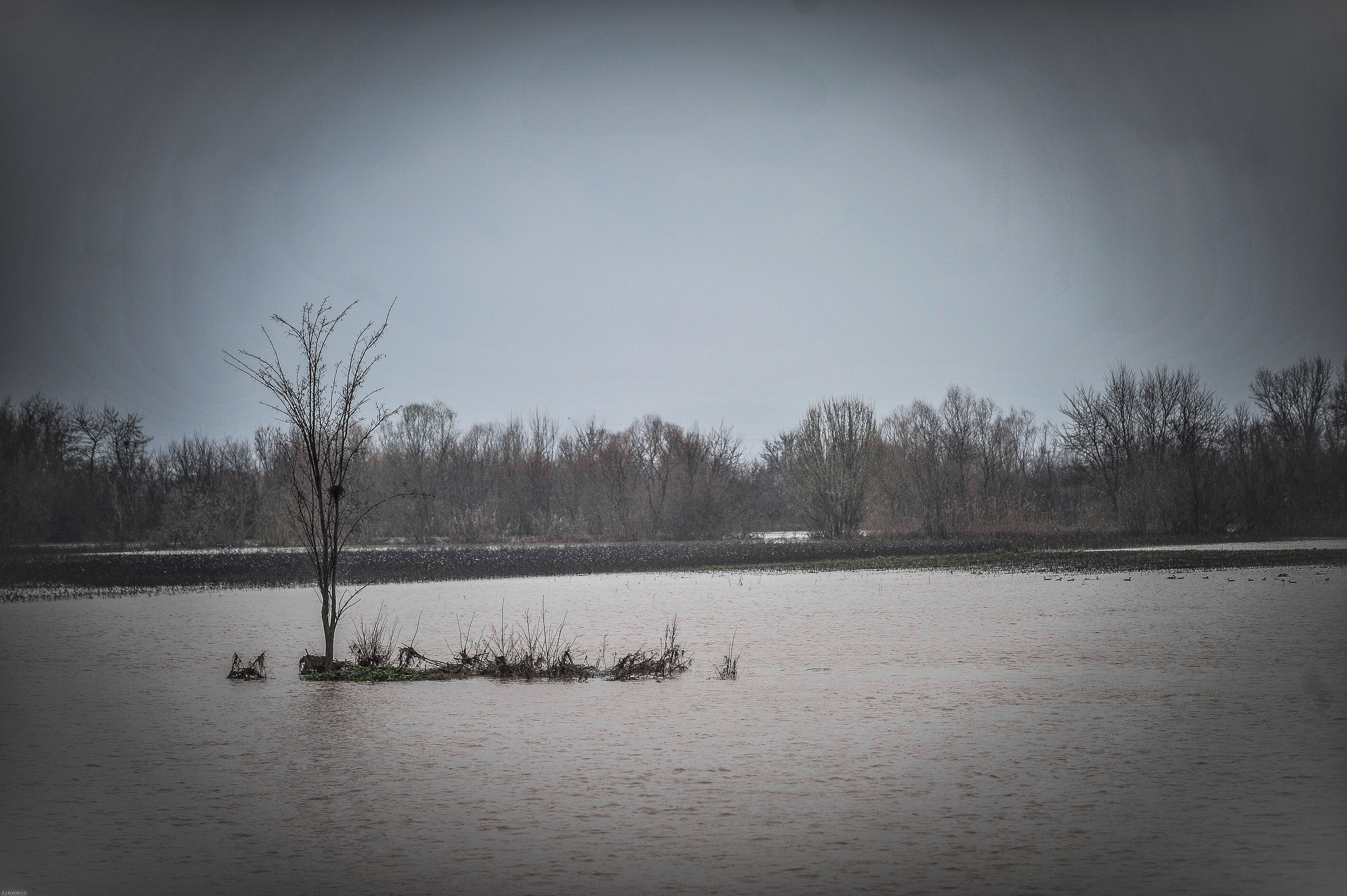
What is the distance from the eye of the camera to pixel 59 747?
8219mm

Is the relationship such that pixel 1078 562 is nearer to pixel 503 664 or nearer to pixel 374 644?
pixel 503 664

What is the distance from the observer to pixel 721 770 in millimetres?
7305

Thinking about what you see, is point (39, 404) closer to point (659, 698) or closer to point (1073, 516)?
point (659, 698)

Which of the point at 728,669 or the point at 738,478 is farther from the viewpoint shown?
the point at 738,478

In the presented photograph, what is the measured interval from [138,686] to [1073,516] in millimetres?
46763

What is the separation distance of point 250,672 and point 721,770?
665cm

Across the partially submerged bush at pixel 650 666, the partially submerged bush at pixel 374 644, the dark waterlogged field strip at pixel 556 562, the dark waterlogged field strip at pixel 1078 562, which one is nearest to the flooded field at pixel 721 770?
the partially submerged bush at pixel 650 666

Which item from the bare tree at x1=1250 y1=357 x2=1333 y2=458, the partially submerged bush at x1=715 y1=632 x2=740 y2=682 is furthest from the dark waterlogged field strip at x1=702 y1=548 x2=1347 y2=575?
the partially submerged bush at x1=715 y1=632 x2=740 y2=682

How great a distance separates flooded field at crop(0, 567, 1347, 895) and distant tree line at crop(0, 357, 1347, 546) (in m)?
26.9

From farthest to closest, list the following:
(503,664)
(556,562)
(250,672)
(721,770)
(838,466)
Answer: (838,466) < (556,562) < (503,664) < (250,672) < (721,770)

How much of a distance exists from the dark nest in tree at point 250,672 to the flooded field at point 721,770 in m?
0.30

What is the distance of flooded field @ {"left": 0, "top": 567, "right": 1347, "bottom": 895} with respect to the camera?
5.34 metres

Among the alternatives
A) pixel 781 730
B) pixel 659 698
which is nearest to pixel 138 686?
pixel 659 698

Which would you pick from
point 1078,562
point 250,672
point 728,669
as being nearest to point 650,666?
point 728,669
